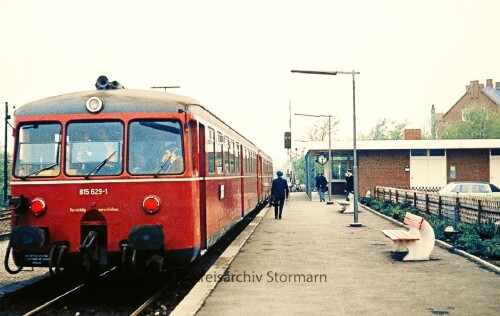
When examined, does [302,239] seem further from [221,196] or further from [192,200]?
[192,200]

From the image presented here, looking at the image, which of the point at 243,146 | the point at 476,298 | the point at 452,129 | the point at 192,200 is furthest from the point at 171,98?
the point at 452,129

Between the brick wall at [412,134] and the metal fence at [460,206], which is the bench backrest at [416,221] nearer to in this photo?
the metal fence at [460,206]

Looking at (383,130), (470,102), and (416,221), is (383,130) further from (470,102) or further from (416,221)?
(416,221)

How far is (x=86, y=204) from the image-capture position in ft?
28.6

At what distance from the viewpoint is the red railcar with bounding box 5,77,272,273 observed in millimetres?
8586

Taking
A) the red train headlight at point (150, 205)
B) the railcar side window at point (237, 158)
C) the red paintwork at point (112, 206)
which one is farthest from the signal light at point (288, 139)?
the red train headlight at point (150, 205)

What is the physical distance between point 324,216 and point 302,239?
28.9 ft

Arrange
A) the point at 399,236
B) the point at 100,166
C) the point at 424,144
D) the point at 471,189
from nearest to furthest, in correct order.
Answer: the point at 100,166 < the point at 399,236 < the point at 471,189 < the point at 424,144

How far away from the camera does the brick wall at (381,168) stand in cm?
4325

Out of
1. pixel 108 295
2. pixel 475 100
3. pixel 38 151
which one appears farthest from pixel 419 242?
pixel 475 100

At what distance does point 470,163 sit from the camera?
44.0m

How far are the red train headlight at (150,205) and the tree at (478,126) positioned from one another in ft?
225

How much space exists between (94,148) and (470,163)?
128 feet

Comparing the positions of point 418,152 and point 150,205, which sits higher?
point 418,152
